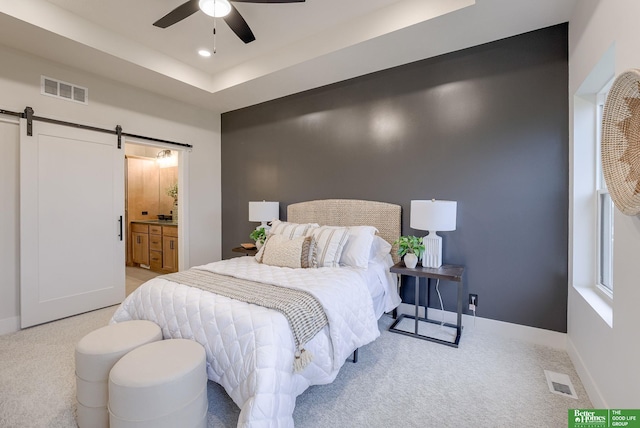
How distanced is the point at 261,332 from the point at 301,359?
272 mm

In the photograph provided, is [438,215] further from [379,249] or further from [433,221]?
[379,249]

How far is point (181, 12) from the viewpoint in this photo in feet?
7.63

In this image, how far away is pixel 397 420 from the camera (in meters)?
1.72

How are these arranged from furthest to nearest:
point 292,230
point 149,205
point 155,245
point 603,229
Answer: point 149,205
point 155,245
point 292,230
point 603,229

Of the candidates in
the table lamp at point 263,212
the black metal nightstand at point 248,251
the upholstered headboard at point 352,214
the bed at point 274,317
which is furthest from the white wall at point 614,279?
the black metal nightstand at point 248,251

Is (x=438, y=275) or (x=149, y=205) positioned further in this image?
(x=149, y=205)

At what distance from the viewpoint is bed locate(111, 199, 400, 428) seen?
1519mm

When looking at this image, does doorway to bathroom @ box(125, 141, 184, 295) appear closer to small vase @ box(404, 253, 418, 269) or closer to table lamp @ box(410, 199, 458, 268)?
small vase @ box(404, 253, 418, 269)

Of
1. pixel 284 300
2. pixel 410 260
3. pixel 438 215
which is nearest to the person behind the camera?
pixel 284 300

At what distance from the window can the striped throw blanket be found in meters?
2.03

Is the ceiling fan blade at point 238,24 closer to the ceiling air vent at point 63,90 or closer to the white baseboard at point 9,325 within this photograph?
the ceiling air vent at point 63,90

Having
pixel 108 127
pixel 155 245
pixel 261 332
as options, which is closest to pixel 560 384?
pixel 261 332

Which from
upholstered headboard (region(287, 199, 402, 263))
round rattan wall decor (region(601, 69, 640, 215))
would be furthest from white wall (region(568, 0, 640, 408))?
upholstered headboard (region(287, 199, 402, 263))

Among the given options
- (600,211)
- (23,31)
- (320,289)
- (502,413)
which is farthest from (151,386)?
(23,31)
